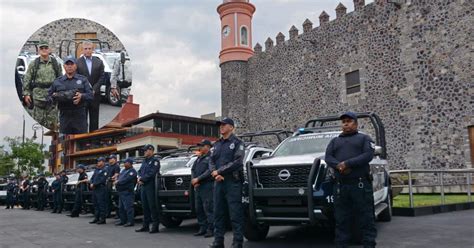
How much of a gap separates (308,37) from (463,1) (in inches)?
390

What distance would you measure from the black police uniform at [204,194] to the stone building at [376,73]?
14199mm

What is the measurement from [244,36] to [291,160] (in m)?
26.0

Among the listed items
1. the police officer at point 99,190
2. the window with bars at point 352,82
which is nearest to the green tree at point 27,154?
the window with bars at point 352,82

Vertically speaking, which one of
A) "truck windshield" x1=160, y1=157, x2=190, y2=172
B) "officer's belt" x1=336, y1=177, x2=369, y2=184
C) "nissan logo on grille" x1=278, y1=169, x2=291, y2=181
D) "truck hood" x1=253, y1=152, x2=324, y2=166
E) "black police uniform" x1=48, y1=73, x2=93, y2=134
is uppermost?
"black police uniform" x1=48, y1=73, x2=93, y2=134

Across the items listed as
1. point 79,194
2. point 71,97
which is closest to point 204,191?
point 71,97

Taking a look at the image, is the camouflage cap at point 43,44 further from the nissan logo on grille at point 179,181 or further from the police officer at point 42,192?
the police officer at point 42,192

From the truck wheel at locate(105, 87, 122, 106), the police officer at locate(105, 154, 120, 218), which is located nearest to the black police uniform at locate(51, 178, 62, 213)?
the police officer at locate(105, 154, 120, 218)

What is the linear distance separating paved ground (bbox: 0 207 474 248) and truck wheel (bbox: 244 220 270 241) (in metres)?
0.14

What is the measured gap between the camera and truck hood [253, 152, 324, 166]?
7.43 meters

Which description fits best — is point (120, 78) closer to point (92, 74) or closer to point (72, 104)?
point (92, 74)

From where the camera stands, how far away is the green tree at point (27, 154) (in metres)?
47.1

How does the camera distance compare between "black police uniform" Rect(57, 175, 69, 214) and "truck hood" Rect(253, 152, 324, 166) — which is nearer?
"truck hood" Rect(253, 152, 324, 166)

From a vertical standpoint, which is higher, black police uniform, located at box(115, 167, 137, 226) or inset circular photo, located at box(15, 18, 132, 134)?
inset circular photo, located at box(15, 18, 132, 134)

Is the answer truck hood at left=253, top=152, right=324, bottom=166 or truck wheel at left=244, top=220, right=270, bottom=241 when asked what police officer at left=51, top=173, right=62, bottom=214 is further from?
truck hood at left=253, top=152, right=324, bottom=166
